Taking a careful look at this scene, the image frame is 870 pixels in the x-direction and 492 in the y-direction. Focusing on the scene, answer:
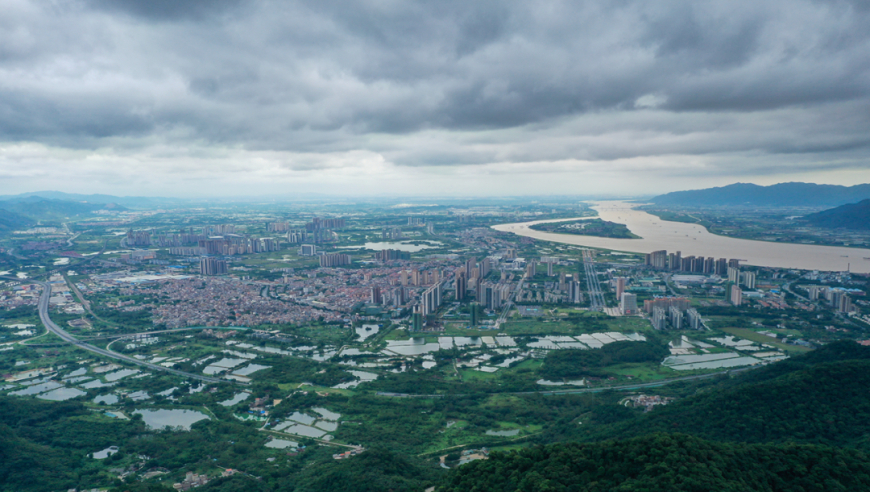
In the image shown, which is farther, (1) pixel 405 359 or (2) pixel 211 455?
(1) pixel 405 359

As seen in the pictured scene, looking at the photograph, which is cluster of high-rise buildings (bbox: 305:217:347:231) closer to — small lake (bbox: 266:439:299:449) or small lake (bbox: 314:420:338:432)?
small lake (bbox: 314:420:338:432)

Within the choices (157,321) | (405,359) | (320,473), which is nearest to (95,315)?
(157,321)

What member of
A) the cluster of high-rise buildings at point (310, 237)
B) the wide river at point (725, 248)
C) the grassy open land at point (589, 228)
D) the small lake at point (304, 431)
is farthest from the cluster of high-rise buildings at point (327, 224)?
the small lake at point (304, 431)

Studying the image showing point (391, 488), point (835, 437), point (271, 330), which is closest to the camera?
point (391, 488)

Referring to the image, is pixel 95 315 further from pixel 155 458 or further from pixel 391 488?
pixel 391 488

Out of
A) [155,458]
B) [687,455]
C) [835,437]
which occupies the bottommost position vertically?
[155,458]

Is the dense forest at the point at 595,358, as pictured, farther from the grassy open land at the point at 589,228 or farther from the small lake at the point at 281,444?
the grassy open land at the point at 589,228
